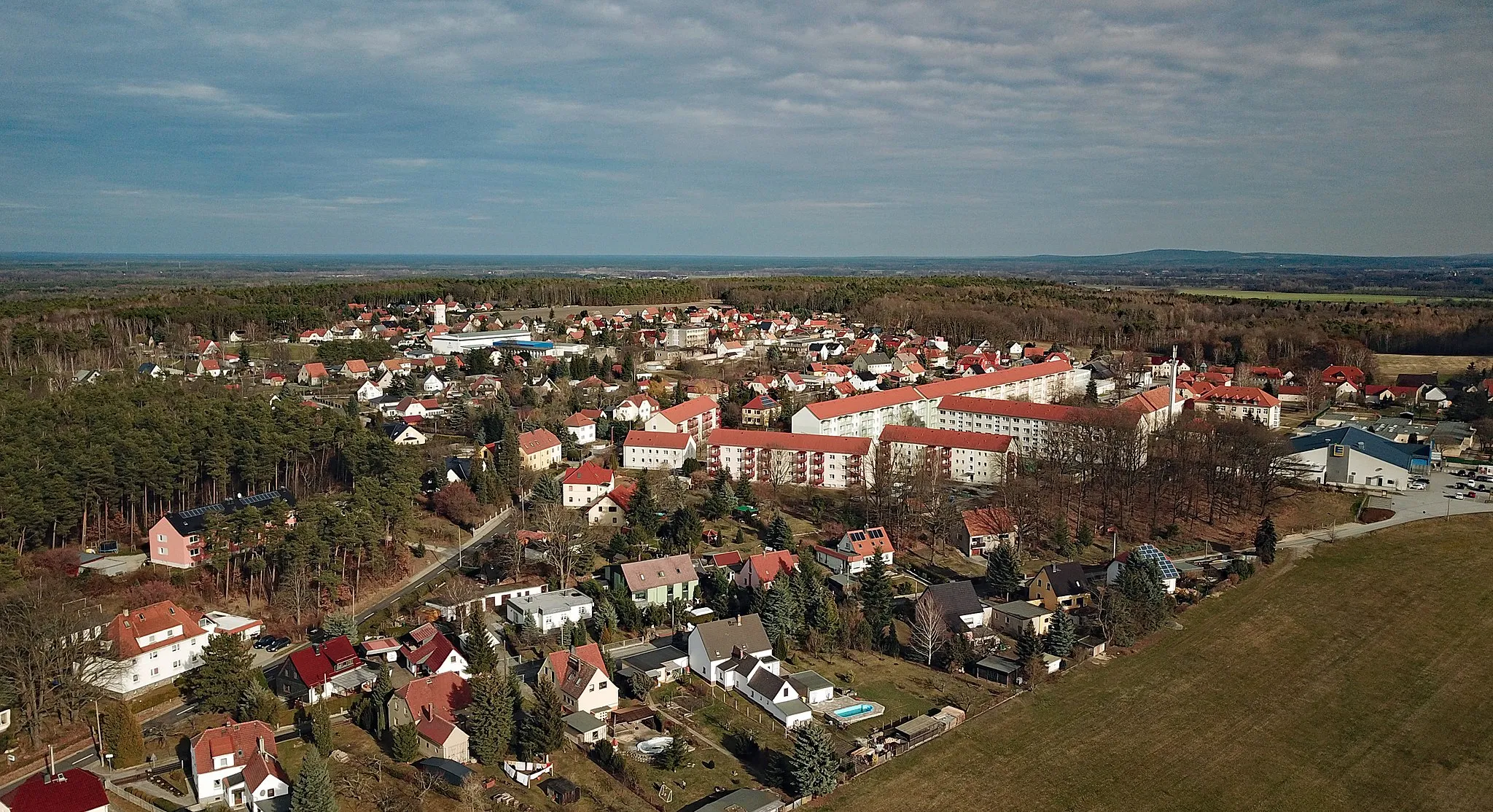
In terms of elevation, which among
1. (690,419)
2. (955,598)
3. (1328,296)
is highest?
(1328,296)

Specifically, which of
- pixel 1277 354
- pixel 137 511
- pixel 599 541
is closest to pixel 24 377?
pixel 137 511

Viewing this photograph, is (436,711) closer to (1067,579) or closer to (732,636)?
(732,636)

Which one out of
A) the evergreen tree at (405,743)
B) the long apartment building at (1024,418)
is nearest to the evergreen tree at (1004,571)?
the long apartment building at (1024,418)

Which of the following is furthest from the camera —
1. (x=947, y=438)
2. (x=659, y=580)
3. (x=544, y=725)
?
(x=947, y=438)

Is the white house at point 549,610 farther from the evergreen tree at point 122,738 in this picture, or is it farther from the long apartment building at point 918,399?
the long apartment building at point 918,399

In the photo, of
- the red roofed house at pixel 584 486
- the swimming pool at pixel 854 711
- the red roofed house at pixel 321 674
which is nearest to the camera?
the swimming pool at pixel 854 711

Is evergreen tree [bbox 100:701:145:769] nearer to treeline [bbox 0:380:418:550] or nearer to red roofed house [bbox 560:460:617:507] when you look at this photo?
treeline [bbox 0:380:418:550]

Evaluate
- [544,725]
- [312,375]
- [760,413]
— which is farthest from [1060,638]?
[312,375]
